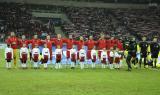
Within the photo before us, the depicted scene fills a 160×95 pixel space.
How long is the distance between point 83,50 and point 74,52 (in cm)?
76

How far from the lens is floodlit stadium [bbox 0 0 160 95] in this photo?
19.7 meters

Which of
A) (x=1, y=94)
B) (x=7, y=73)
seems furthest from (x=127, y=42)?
(x=1, y=94)

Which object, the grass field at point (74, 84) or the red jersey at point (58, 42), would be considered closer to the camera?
the grass field at point (74, 84)

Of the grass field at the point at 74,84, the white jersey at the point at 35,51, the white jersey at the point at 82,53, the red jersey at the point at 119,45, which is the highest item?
the red jersey at the point at 119,45

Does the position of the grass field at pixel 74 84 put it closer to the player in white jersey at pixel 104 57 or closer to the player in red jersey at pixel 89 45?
the player in white jersey at pixel 104 57

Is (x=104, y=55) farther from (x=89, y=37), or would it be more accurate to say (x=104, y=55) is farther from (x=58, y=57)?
(x=58, y=57)

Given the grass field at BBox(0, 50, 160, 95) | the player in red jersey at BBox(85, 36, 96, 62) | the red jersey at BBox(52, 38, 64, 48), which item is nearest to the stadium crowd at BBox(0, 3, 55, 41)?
the player in red jersey at BBox(85, 36, 96, 62)

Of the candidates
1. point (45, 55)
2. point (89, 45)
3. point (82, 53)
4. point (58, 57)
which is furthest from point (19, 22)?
point (58, 57)

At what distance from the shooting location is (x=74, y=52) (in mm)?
A: 29281

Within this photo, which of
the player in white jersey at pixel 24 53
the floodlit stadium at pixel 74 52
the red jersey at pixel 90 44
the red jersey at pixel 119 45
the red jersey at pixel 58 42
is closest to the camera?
the floodlit stadium at pixel 74 52

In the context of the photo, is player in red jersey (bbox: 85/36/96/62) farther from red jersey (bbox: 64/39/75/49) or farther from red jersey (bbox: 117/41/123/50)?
red jersey (bbox: 117/41/123/50)

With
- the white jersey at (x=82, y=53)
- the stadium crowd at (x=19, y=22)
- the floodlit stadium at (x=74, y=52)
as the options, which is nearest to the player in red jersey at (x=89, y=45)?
the floodlit stadium at (x=74, y=52)

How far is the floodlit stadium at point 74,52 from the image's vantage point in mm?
19656

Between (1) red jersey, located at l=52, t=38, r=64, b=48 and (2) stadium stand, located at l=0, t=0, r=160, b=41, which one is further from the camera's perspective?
(2) stadium stand, located at l=0, t=0, r=160, b=41
